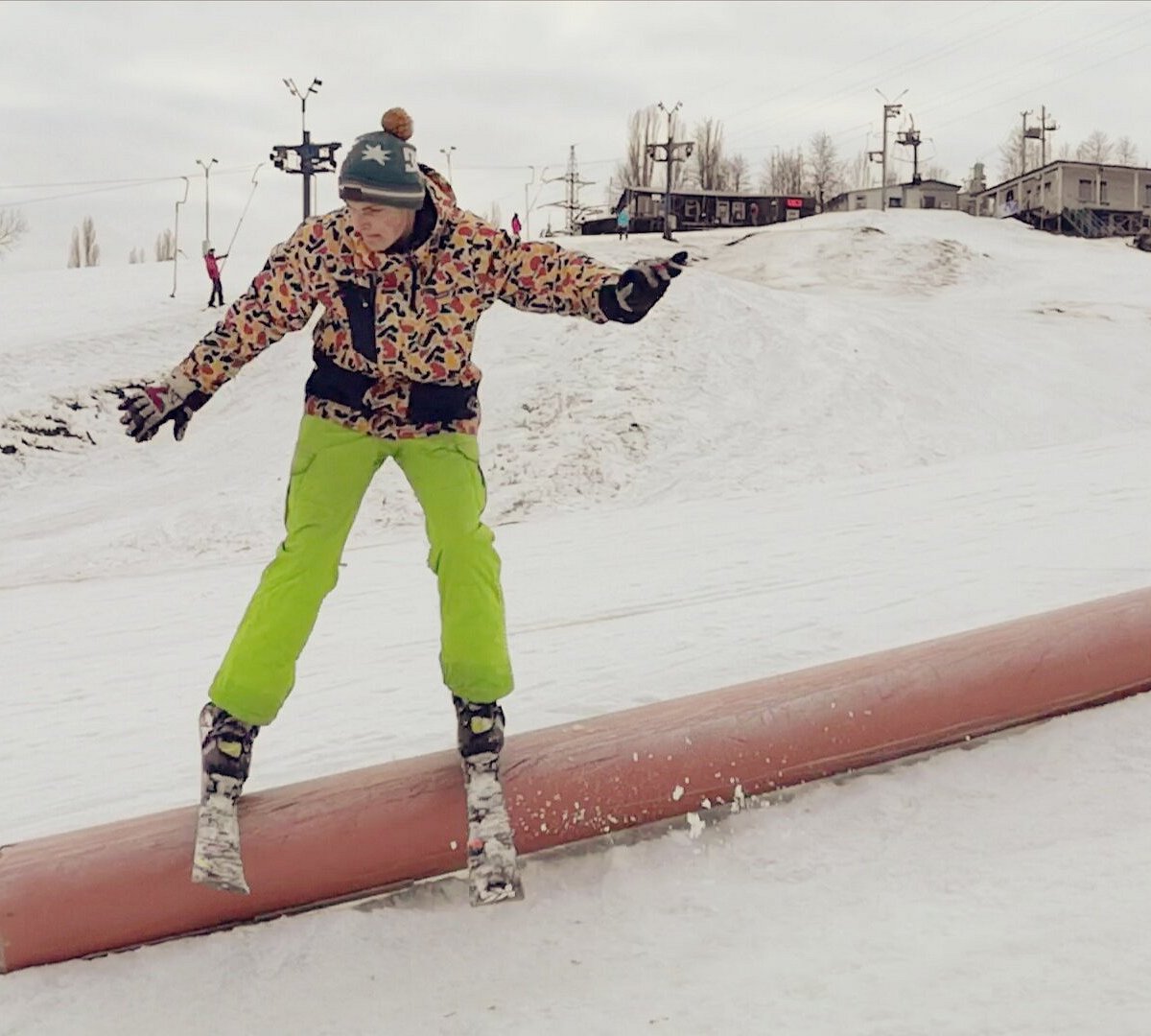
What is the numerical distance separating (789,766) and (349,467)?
4.70 feet

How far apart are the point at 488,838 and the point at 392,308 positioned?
1.31 m

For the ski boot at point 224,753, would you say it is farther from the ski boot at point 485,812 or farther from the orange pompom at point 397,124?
the orange pompom at point 397,124

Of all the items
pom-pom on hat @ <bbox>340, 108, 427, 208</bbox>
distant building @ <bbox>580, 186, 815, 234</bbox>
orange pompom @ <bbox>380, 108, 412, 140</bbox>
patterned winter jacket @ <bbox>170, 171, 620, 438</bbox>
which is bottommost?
patterned winter jacket @ <bbox>170, 171, 620, 438</bbox>

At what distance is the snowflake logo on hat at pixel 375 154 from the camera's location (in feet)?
8.61

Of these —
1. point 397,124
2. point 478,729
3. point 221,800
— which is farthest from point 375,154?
point 221,800

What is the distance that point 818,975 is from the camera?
233 centimetres

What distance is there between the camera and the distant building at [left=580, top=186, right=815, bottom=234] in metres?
52.6

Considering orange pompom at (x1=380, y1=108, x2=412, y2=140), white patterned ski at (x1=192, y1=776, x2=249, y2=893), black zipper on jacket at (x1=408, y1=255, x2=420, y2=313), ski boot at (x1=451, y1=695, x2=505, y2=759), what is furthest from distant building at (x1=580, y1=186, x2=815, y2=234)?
white patterned ski at (x1=192, y1=776, x2=249, y2=893)

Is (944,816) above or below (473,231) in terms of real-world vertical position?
below

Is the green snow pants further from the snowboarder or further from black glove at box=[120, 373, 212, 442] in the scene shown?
black glove at box=[120, 373, 212, 442]

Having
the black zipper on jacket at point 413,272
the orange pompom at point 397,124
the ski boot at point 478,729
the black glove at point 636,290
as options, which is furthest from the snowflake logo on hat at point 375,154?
→ the ski boot at point 478,729

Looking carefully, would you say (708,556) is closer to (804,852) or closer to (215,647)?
(215,647)

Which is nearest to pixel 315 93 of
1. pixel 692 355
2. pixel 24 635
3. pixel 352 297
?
pixel 692 355

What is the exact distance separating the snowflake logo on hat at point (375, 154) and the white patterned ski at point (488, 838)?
145 centimetres
